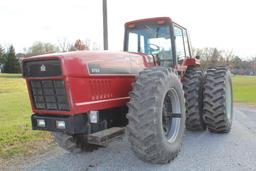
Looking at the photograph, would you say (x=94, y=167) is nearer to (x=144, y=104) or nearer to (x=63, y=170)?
(x=63, y=170)

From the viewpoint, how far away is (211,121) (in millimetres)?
7027

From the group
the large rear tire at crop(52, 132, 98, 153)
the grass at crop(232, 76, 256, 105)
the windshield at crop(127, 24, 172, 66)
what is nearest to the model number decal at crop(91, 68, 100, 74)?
the large rear tire at crop(52, 132, 98, 153)

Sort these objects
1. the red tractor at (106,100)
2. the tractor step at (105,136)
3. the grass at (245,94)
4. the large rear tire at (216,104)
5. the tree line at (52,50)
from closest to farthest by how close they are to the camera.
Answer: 1. the red tractor at (106,100)
2. the tractor step at (105,136)
3. the large rear tire at (216,104)
4. the grass at (245,94)
5. the tree line at (52,50)

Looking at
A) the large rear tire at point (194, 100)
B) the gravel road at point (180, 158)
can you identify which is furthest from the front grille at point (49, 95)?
the large rear tire at point (194, 100)

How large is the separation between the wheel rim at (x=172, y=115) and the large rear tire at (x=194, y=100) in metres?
1.47

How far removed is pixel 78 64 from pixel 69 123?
2.64ft

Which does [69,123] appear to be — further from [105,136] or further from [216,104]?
[216,104]

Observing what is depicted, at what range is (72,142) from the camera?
5.59 m

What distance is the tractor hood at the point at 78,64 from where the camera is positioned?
14.5 feet

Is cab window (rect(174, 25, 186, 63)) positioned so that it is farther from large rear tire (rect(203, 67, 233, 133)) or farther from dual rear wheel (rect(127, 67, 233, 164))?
large rear tire (rect(203, 67, 233, 133))

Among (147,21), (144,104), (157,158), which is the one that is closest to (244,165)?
(157,158)

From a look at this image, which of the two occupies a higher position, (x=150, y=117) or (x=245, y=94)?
(x=150, y=117)

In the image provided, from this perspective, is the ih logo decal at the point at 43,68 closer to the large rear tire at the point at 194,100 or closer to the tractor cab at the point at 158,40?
the tractor cab at the point at 158,40

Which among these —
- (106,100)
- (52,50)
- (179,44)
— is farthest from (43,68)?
(52,50)
